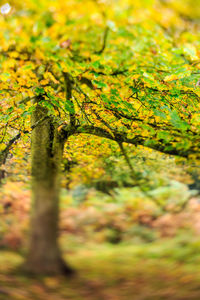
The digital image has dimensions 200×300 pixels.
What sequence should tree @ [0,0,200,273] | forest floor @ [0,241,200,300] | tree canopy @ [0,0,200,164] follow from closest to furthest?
forest floor @ [0,241,200,300] → tree canopy @ [0,0,200,164] → tree @ [0,0,200,273]

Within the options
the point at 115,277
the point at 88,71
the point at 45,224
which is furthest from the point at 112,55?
the point at 115,277

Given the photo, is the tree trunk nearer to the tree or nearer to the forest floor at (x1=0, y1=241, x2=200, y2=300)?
the tree

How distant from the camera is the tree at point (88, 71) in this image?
2.72 m

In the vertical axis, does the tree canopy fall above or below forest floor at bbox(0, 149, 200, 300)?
above

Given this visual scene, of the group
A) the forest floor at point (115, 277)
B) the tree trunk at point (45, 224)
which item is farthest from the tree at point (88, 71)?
the forest floor at point (115, 277)

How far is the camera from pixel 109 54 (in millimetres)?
3895

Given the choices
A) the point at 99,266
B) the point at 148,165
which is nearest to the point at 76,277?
the point at 99,266

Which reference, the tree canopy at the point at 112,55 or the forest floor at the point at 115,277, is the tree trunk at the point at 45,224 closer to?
the forest floor at the point at 115,277

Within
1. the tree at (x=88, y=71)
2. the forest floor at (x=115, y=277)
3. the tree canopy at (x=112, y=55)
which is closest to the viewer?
the forest floor at (x=115, y=277)

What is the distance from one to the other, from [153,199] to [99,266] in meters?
1.15

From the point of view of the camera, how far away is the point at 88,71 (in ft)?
14.8

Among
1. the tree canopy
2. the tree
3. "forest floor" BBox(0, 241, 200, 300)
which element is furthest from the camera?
the tree

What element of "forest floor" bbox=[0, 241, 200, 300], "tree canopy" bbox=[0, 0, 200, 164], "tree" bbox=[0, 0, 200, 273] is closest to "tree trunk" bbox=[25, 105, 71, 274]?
"tree" bbox=[0, 0, 200, 273]

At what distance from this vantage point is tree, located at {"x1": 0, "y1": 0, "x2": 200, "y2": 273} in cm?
272
